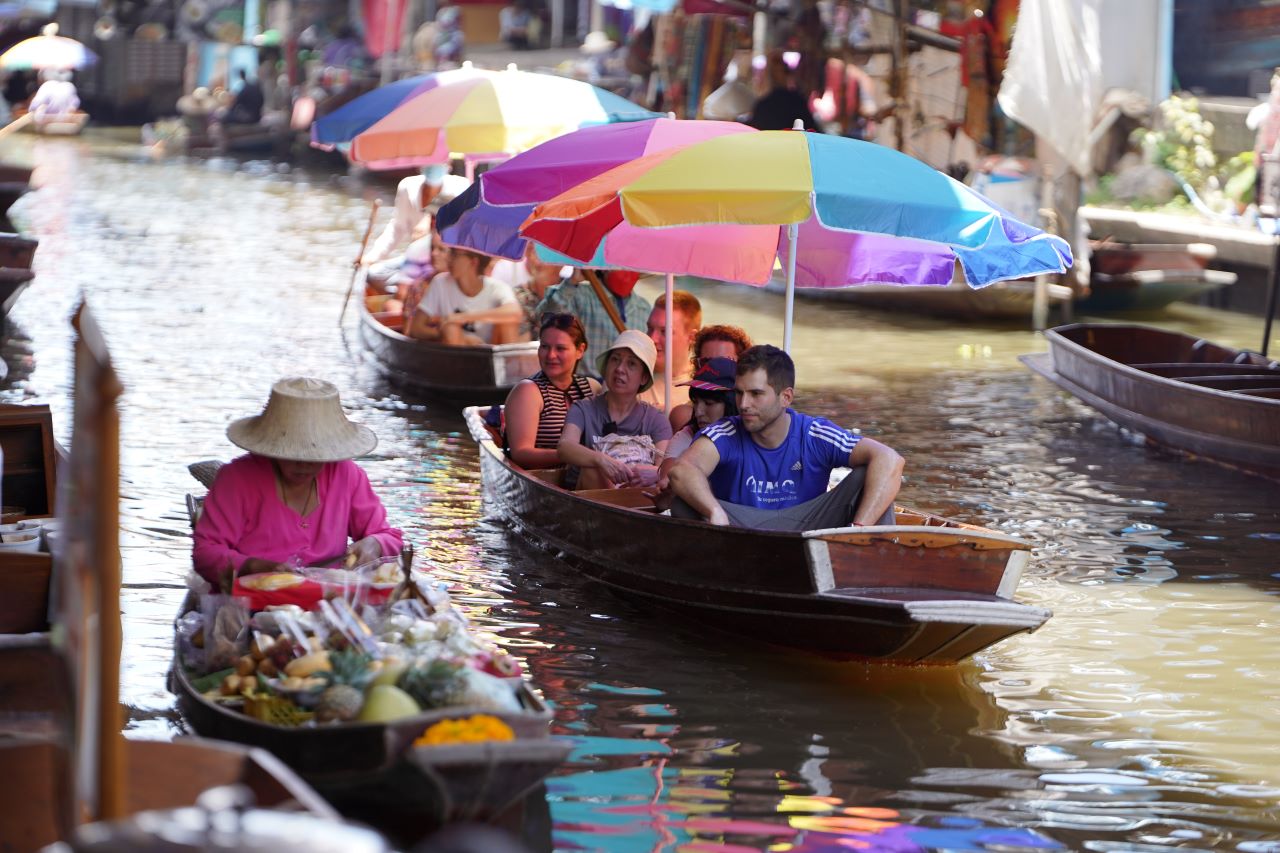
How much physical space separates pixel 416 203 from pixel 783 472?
908 cm

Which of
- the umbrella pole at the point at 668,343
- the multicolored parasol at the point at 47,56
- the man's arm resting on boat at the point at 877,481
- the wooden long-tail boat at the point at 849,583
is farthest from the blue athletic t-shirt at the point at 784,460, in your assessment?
the multicolored parasol at the point at 47,56

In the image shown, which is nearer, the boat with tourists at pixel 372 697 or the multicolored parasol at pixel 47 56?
the boat with tourists at pixel 372 697

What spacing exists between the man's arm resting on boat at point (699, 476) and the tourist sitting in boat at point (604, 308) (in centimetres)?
347

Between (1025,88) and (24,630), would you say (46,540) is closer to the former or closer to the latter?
(24,630)

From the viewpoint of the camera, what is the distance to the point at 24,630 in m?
6.04

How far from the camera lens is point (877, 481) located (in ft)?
22.9

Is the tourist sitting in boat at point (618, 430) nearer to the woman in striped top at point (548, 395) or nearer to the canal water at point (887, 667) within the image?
the woman in striped top at point (548, 395)

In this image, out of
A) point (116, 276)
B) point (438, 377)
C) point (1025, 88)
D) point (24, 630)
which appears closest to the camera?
point (24, 630)

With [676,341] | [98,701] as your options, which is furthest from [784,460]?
[98,701]

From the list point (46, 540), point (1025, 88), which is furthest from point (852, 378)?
point (46, 540)

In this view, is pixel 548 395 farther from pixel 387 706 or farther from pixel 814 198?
pixel 387 706

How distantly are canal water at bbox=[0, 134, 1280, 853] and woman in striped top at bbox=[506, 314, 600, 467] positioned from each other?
21.1 inches

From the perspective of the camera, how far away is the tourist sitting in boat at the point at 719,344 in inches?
332

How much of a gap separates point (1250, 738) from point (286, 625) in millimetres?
3677
